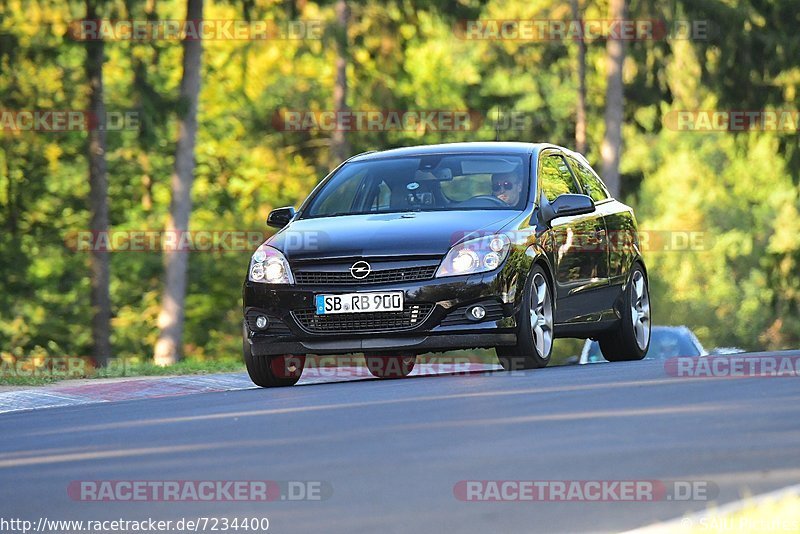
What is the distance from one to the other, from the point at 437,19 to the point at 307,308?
25193 mm

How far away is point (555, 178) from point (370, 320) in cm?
270

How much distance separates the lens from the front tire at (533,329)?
13.0m

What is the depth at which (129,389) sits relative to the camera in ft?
46.3

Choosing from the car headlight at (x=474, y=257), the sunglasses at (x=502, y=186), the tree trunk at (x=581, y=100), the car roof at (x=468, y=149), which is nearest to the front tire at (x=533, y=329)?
the car headlight at (x=474, y=257)

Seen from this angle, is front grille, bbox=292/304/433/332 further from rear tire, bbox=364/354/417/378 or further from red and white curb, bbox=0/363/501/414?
rear tire, bbox=364/354/417/378

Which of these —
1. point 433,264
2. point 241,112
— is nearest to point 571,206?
point 433,264

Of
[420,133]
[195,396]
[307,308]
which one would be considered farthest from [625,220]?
[420,133]

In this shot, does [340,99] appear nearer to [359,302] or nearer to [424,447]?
[359,302]

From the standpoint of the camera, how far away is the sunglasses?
46.0 feet

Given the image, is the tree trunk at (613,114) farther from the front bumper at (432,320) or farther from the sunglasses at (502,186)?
the front bumper at (432,320)

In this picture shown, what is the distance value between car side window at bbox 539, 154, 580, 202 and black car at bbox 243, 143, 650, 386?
18mm

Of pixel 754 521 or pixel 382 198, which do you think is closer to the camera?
pixel 754 521

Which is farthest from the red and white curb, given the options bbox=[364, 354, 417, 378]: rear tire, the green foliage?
the green foliage

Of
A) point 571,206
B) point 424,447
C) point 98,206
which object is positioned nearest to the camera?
point 424,447
